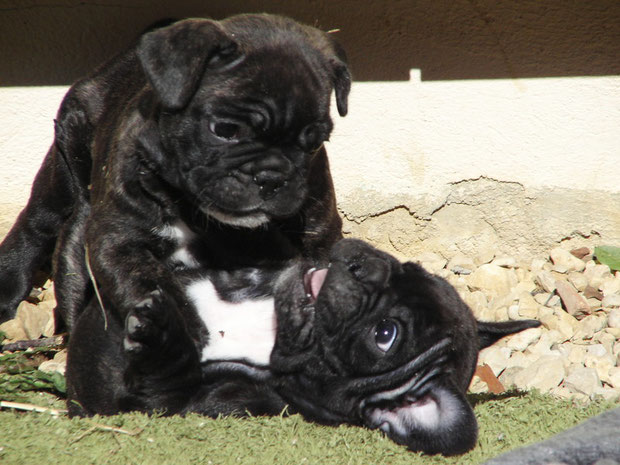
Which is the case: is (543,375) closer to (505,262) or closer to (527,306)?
(527,306)

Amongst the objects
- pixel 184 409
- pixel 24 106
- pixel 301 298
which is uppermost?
pixel 24 106

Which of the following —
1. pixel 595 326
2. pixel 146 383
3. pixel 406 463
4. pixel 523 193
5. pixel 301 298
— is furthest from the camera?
pixel 523 193

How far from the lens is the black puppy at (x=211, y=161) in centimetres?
336

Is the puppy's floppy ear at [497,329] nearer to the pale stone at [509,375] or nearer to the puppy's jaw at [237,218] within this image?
the pale stone at [509,375]

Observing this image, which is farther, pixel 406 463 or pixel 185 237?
pixel 185 237

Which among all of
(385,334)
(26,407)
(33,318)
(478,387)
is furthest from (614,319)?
(33,318)

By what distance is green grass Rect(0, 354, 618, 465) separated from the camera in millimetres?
2910

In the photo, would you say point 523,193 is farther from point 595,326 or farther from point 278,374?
point 278,374

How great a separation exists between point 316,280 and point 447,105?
71.9 inches

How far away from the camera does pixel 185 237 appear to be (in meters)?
3.85

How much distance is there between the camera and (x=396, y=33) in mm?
4930

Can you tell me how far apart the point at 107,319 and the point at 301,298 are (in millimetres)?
881

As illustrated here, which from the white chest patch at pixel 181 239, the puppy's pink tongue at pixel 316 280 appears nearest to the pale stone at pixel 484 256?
the puppy's pink tongue at pixel 316 280

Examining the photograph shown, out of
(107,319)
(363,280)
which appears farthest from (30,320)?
(363,280)
